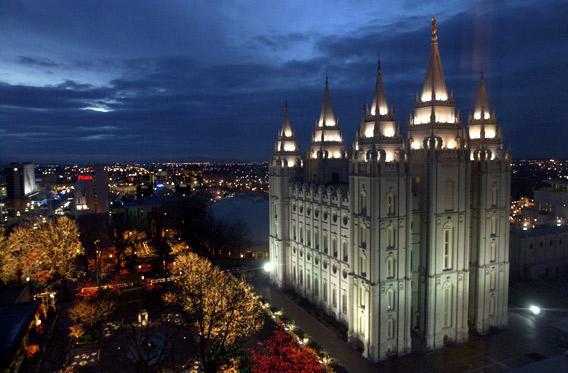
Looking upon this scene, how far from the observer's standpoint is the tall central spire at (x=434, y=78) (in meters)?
38.4

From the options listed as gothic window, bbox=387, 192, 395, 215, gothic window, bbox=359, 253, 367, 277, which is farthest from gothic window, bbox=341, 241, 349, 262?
Answer: gothic window, bbox=387, 192, 395, 215

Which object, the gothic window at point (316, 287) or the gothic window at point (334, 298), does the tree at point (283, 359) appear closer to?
the gothic window at point (334, 298)

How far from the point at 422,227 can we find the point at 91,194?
276 ft

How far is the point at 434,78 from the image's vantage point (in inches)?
1517

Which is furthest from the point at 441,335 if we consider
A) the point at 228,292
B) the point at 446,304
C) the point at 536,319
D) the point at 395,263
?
the point at 228,292

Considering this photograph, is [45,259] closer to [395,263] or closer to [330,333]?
[330,333]

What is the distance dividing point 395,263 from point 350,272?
13.6ft

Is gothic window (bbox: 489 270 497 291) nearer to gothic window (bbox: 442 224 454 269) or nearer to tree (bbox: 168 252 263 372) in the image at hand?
gothic window (bbox: 442 224 454 269)

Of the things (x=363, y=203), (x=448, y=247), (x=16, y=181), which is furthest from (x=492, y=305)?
(x=16, y=181)

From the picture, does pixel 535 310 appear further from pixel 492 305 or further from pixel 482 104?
pixel 482 104

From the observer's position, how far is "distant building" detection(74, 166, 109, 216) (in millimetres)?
100312

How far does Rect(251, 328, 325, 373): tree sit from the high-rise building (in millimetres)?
5896

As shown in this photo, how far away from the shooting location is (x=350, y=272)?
38344mm

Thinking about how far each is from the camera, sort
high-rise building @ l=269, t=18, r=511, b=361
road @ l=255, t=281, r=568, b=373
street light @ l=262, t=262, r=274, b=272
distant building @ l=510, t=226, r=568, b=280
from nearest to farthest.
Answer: road @ l=255, t=281, r=568, b=373 → high-rise building @ l=269, t=18, r=511, b=361 → distant building @ l=510, t=226, r=568, b=280 → street light @ l=262, t=262, r=274, b=272
